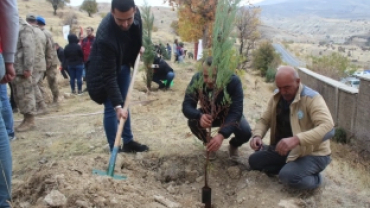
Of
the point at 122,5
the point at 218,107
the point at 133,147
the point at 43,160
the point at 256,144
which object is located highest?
the point at 122,5

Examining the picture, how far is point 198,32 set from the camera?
16891mm

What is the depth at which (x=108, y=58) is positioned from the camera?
10.6 ft

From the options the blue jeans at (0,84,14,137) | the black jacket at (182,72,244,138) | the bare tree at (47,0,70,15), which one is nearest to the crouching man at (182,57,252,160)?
the black jacket at (182,72,244,138)

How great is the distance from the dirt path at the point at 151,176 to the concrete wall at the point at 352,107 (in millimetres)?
396

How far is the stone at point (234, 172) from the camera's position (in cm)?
364

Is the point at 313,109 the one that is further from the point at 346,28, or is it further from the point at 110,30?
the point at 346,28

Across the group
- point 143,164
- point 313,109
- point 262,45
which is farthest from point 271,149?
point 262,45

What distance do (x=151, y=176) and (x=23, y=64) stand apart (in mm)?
2932

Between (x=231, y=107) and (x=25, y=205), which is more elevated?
(x=231, y=107)

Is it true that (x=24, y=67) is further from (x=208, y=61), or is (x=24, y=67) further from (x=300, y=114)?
(x=300, y=114)

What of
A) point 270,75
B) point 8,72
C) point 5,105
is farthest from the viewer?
point 270,75

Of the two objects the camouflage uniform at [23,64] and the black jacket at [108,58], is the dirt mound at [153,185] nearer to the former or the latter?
the black jacket at [108,58]

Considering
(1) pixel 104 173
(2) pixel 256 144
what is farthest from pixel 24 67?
(2) pixel 256 144

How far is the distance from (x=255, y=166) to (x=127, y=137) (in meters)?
1.48
